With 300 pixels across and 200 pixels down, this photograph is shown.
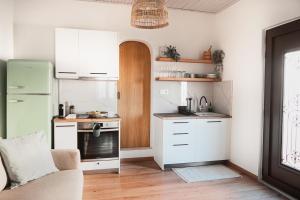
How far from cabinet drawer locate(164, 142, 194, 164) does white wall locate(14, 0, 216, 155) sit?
2.60 ft

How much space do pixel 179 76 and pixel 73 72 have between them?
183 cm

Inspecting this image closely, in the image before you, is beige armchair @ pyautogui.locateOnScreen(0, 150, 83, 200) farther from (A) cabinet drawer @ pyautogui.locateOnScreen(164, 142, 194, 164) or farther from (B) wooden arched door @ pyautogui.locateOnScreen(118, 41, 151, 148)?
(B) wooden arched door @ pyautogui.locateOnScreen(118, 41, 151, 148)

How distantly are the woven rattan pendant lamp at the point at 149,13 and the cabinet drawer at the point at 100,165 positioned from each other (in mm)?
2067

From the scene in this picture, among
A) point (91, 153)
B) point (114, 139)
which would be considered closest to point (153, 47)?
point (114, 139)

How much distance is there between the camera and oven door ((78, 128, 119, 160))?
347 cm

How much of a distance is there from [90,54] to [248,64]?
2466 mm

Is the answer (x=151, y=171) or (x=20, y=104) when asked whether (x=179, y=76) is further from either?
(x=20, y=104)

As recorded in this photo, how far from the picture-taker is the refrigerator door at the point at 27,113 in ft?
10.2

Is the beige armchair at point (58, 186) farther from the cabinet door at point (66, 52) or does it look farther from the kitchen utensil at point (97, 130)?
the cabinet door at point (66, 52)

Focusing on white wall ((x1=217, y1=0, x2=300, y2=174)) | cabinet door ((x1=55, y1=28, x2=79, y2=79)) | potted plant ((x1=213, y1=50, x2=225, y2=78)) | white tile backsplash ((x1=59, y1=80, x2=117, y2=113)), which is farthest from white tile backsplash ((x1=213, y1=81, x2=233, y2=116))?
cabinet door ((x1=55, y1=28, x2=79, y2=79))

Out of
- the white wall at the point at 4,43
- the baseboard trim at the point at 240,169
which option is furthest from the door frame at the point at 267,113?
the white wall at the point at 4,43

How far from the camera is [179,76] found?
13.9ft

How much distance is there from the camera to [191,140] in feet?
12.6

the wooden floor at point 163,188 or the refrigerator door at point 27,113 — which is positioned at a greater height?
the refrigerator door at point 27,113
